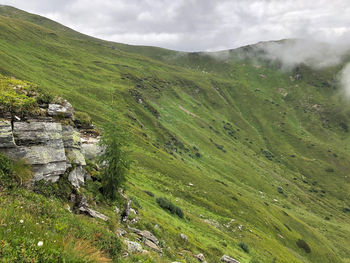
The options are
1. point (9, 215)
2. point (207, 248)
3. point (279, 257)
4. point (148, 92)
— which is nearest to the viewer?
point (9, 215)

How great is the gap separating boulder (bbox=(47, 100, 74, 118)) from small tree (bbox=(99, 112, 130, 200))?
3399mm

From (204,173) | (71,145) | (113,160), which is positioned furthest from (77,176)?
(204,173)

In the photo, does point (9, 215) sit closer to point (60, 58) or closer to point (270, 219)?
point (270, 219)

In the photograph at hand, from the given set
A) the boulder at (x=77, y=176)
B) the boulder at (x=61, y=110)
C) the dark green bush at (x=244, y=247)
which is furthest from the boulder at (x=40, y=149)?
the dark green bush at (x=244, y=247)

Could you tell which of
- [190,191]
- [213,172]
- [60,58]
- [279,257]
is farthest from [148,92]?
[279,257]

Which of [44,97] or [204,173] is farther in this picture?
[204,173]

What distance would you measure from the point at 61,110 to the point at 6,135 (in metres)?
5.98

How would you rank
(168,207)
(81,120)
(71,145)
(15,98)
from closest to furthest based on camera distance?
(15,98)
(71,145)
(81,120)
(168,207)

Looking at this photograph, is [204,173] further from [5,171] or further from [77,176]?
[5,171]

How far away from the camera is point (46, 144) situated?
15477 mm

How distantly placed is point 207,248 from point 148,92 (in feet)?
464

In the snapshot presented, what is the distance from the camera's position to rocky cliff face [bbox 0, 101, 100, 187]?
13.7 m

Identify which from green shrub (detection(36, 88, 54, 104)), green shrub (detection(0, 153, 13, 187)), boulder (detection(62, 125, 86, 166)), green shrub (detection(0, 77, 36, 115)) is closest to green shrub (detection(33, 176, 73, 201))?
green shrub (detection(0, 153, 13, 187))

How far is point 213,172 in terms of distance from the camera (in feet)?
359
